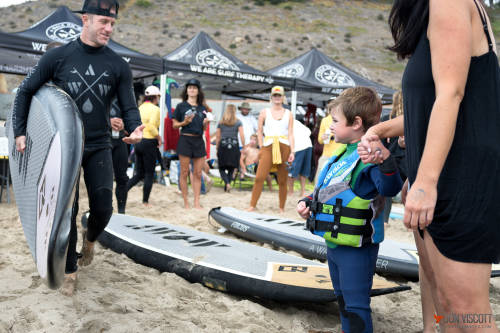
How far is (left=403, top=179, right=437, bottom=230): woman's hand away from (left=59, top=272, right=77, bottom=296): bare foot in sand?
2169 mm

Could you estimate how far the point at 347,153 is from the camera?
204 centimetres

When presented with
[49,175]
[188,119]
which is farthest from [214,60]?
[49,175]

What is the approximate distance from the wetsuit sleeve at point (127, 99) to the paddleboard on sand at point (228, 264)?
107 cm

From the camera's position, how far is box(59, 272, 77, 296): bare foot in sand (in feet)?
8.36

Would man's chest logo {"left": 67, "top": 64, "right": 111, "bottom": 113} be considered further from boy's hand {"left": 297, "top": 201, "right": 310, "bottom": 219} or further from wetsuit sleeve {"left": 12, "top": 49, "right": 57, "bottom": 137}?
boy's hand {"left": 297, "top": 201, "right": 310, "bottom": 219}

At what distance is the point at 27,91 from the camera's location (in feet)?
8.43

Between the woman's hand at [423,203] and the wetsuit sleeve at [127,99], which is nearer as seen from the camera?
the woman's hand at [423,203]

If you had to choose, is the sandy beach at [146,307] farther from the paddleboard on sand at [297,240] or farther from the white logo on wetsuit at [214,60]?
the white logo on wetsuit at [214,60]

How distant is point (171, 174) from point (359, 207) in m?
7.48

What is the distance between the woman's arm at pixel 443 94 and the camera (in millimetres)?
1118

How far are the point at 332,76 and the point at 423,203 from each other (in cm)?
1166

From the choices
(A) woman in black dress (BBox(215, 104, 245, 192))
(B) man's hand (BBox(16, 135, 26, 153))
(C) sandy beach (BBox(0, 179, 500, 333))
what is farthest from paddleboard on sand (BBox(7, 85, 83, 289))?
A: (A) woman in black dress (BBox(215, 104, 245, 192))

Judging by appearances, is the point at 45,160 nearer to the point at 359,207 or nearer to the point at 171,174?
the point at 359,207

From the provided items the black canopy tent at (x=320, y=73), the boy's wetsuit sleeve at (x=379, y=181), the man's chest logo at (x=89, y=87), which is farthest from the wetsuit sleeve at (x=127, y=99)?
the black canopy tent at (x=320, y=73)
